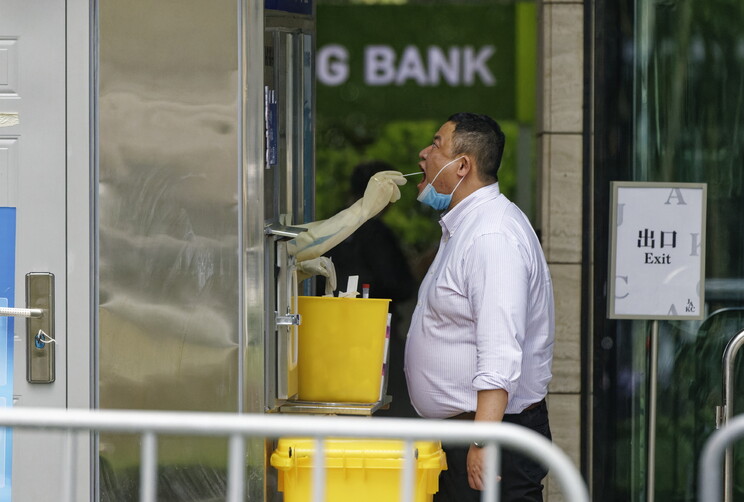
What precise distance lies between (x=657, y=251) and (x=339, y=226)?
5.23 feet

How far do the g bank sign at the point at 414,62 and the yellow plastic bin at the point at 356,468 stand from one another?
4.04 m

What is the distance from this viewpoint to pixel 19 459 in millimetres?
4551

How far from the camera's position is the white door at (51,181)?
4.48 meters

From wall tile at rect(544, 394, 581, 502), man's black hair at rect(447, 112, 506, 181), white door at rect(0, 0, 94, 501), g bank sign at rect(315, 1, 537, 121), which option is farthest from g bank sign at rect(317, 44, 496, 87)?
white door at rect(0, 0, 94, 501)

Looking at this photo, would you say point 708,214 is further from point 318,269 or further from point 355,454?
point 355,454

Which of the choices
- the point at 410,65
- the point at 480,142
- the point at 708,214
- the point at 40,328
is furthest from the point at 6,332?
the point at 410,65

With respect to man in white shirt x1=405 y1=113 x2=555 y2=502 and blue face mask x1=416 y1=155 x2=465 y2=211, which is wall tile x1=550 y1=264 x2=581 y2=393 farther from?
blue face mask x1=416 y1=155 x2=465 y2=211

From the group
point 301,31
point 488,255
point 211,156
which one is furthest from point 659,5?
point 211,156

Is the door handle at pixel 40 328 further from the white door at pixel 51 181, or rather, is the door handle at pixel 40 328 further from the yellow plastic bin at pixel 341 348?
the yellow plastic bin at pixel 341 348

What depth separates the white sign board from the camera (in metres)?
5.48

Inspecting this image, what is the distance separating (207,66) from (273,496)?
161 centimetres

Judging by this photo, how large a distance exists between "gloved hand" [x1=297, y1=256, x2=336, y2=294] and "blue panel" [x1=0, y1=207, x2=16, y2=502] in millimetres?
1065

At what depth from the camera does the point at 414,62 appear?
8.20 m

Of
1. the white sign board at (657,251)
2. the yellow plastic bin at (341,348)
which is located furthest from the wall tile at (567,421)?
the yellow plastic bin at (341,348)
